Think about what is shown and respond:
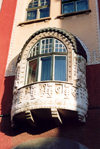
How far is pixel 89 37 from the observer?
14.3 m

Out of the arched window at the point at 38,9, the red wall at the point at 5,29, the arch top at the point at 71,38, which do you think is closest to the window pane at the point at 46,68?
the arch top at the point at 71,38

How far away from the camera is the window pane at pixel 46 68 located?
12.2 metres

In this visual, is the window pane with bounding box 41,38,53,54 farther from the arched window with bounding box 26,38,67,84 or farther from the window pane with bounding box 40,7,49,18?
the window pane with bounding box 40,7,49,18

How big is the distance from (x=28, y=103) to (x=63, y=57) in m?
2.77

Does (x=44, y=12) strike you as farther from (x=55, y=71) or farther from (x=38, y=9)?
(x=55, y=71)

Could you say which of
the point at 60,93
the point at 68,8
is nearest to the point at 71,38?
the point at 60,93

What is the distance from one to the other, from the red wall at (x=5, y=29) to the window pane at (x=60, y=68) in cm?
318

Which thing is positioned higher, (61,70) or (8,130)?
(61,70)

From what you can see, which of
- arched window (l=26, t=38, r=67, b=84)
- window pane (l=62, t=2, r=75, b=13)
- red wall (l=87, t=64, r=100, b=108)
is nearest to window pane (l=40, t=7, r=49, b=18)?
window pane (l=62, t=2, r=75, b=13)

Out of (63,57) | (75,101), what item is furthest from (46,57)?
(75,101)

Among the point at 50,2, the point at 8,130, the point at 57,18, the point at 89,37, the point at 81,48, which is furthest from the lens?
the point at 50,2

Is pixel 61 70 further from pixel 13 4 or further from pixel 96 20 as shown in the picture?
pixel 13 4

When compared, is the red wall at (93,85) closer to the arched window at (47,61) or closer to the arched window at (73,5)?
the arched window at (47,61)

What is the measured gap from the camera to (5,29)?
16.3 m
